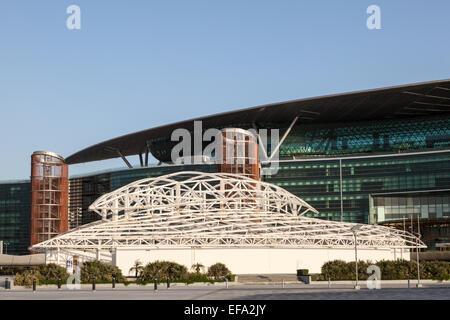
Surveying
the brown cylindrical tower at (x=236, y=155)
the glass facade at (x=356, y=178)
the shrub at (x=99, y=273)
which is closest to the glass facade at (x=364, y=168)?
the glass facade at (x=356, y=178)

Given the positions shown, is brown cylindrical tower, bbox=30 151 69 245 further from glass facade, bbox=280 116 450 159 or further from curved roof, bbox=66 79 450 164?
glass facade, bbox=280 116 450 159

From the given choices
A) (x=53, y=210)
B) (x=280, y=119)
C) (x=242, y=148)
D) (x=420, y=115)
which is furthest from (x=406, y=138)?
(x=53, y=210)

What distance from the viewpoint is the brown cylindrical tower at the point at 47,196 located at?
11344cm

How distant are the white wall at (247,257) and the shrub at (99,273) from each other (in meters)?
8.04

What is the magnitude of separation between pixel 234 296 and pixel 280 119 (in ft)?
274

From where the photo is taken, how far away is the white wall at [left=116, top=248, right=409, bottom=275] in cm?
6316

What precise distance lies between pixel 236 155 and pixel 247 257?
45.6 meters

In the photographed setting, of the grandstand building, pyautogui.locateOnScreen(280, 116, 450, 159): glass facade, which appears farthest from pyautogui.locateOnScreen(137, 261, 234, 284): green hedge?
pyautogui.locateOnScreen(280, 116, 450, 159): glass facade

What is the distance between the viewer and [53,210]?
115m

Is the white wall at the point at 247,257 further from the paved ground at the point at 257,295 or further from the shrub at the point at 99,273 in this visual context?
the paved ground at the point at 257,295

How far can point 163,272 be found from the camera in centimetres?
5325

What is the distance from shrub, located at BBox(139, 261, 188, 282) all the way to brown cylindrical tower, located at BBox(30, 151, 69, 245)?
6392 cm

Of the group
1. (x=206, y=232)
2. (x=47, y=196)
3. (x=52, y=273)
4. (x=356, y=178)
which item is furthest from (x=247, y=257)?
(x=47, y=196)
